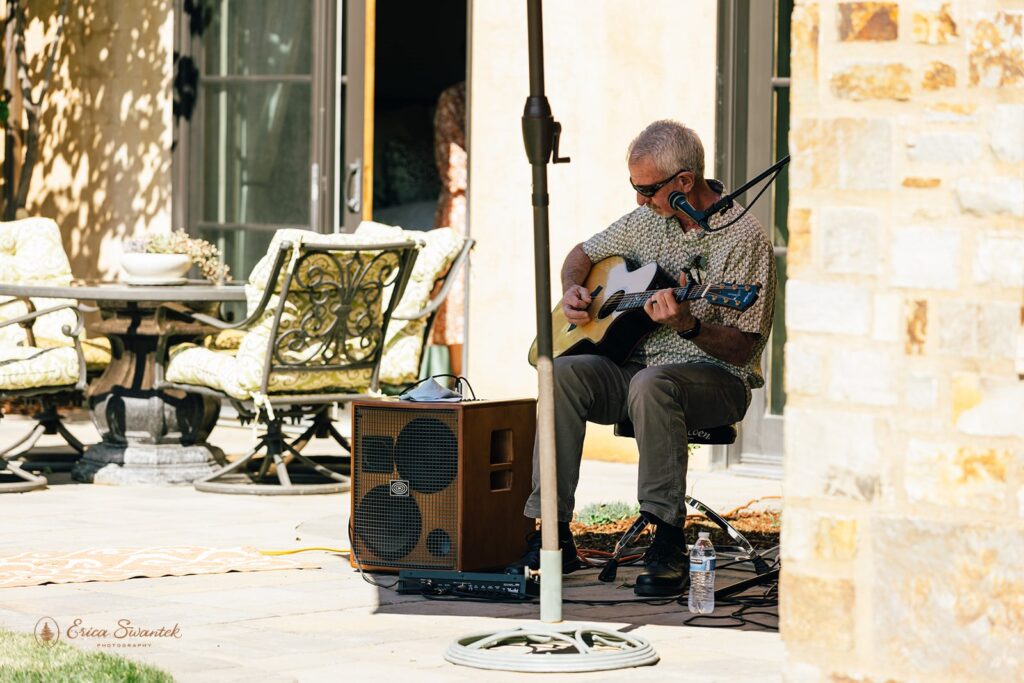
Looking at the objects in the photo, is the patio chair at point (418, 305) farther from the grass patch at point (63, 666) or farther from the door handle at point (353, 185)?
the grass patch at point (63, 666)

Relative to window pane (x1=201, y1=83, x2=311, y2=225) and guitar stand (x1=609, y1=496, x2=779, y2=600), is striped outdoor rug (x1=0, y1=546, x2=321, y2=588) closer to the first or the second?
guitar stand (x1=609, y1=496, x2=779, y2=600)

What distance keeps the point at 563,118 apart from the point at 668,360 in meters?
3.23

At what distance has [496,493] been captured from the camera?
5.41 m

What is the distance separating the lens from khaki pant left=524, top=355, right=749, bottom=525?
206 inches

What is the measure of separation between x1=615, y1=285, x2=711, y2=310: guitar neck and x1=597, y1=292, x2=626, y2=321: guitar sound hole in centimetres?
2

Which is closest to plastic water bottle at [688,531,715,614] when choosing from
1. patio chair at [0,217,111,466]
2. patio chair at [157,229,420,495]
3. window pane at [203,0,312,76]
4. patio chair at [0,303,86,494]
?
patio chair at [157,229,420,495]

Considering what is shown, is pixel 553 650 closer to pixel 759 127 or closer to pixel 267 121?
pixel 759 127

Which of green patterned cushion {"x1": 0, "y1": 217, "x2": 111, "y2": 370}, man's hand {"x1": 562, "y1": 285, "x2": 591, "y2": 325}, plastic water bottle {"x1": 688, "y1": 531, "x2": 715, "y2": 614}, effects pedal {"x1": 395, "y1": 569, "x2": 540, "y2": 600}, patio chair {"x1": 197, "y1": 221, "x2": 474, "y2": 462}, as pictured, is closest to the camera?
plastic water bottle {"x1": 688, "y1": 531, "x2": 715, "y2": 614}

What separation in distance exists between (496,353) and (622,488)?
141 cm

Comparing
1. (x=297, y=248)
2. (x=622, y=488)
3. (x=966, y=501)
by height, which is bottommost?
(x=622, y=488)

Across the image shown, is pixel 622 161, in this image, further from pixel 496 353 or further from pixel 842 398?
pixel 842 398

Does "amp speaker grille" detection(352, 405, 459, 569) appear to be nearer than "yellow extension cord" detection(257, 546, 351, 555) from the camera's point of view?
Yes

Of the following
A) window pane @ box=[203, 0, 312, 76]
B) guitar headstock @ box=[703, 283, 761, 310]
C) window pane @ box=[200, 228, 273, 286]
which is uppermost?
window pane @ box=[203, 0, 312, 76]

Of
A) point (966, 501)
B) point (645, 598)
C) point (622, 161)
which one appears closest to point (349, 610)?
point (645, 598)
